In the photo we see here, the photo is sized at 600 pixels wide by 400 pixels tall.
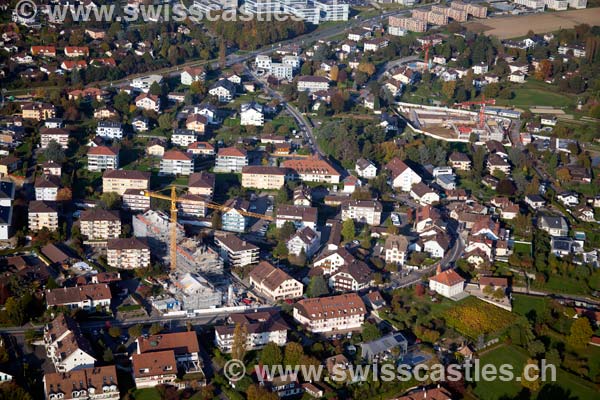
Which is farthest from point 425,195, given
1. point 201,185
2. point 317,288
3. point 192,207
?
point 317,288

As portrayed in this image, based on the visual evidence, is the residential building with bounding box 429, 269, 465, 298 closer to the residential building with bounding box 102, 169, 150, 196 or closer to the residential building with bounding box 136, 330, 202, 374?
the residential building with bounding box 136, 330, 202, 374

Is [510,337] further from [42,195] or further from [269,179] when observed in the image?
[42,195]

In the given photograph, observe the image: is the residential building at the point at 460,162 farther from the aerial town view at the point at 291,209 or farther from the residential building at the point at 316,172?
the residential building at the point at 316,172

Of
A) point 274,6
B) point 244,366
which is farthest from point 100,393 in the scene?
point 274,6

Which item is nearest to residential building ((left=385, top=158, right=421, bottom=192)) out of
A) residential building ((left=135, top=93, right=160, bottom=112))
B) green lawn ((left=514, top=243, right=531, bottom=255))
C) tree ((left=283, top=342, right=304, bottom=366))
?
green lawn ((left=514, top=243, right=531, bottom=255))

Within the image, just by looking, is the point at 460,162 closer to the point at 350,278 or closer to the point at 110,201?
the point at 350,278

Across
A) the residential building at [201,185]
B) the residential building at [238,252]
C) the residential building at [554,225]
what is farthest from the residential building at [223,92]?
the residential building at [554,225]
